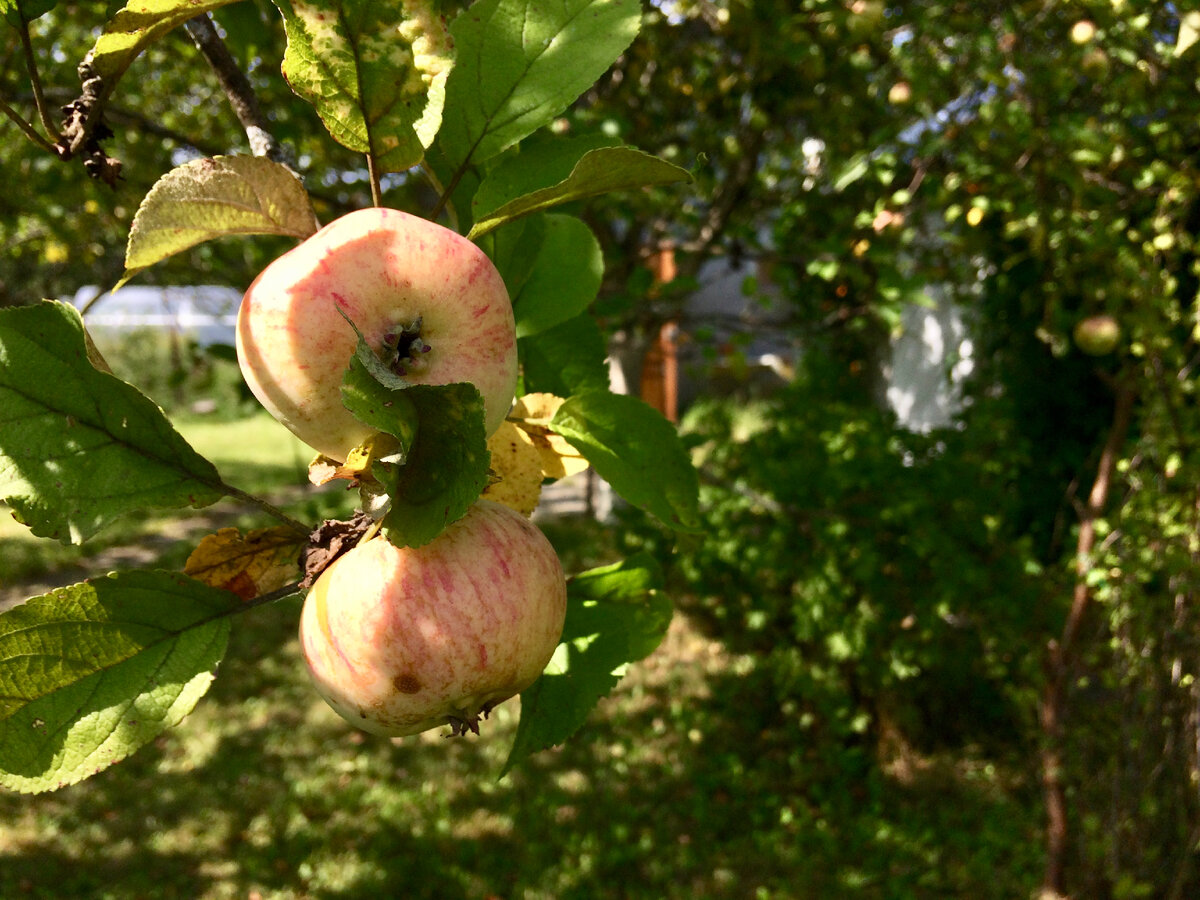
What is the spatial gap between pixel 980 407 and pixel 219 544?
5413mm

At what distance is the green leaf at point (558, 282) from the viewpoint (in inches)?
35.1

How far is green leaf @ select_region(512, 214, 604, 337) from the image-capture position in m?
0.89

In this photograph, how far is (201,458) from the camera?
694mm

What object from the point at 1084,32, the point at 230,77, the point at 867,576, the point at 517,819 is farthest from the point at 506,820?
the point at 1084,32

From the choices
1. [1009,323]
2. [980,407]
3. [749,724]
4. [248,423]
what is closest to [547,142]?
[749,724]

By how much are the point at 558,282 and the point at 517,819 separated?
11.9 ft

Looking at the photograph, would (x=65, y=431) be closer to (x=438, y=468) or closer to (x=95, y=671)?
(x=95, y=671)

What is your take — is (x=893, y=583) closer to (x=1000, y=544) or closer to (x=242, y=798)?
(x=1000, y=544)

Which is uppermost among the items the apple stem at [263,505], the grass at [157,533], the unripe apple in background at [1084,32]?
the apple stem at [263,505]

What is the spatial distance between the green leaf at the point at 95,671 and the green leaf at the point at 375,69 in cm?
39

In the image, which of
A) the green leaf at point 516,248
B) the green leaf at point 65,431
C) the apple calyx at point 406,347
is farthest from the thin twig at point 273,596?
the green leaf at point 516,248

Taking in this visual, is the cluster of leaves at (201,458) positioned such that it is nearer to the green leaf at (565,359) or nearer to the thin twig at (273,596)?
the thin twig at (273,596)

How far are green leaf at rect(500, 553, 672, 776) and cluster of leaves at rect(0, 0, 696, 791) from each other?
0.02 m

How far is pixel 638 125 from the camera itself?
176 inches
